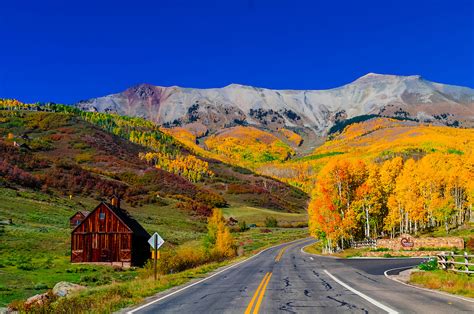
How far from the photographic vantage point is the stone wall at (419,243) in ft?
164

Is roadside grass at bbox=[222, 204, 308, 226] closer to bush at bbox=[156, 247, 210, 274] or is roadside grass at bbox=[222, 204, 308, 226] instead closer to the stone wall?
the stone wall

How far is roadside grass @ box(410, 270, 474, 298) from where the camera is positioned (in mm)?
17628

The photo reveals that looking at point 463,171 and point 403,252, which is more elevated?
point 463,171

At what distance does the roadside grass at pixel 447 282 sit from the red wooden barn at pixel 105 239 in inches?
1742

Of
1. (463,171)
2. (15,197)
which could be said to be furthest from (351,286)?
(15,197)

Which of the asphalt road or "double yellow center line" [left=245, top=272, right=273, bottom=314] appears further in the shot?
"double yellow center line" [left=245, top=272, right=273, bottom=314]

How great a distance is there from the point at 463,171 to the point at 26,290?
72.1 m

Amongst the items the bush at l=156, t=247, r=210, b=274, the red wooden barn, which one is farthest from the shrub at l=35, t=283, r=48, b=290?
the red wooden barn

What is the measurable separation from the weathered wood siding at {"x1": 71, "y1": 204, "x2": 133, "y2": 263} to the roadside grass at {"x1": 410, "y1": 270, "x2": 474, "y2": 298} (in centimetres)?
4439

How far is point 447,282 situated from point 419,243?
1400 inches

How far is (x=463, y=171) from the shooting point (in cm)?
7700

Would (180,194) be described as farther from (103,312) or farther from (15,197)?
(103,312)

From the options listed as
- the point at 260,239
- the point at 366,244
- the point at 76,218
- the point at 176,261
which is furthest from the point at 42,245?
the point at 260,239

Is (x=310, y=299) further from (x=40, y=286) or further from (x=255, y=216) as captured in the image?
(x=255, y=216)
